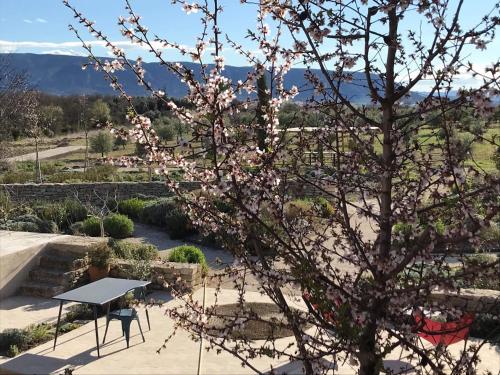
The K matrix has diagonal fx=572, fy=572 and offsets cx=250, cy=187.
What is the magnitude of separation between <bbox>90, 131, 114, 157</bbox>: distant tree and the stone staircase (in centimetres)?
2266

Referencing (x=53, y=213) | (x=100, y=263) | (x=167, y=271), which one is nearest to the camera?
(x=167, y=271)

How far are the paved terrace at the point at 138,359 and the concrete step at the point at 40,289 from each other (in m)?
1.90

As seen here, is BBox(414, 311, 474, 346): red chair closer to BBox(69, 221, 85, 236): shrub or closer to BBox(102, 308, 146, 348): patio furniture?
BBox(102, 308, 146, 348): patio furniture

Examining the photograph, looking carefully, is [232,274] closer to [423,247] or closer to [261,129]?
[261,129]

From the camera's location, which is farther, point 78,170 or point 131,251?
point 78,170

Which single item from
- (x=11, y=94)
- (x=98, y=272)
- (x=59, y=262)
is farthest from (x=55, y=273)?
(x=11, y=94)

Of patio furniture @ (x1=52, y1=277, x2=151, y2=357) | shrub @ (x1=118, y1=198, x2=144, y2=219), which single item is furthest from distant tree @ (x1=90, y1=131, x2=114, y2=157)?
patio furniture @ (x1=52, y1=277, x2=151, y2=357)

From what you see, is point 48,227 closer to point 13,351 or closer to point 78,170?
point 13,351

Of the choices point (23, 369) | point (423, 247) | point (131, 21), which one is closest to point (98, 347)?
point (23, 369)

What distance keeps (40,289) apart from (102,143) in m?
24.0

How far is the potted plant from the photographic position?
9156mm

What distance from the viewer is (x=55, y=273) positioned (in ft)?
30.6

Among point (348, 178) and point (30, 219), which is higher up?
point (348, 178)

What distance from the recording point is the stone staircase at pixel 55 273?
9.05 metres
